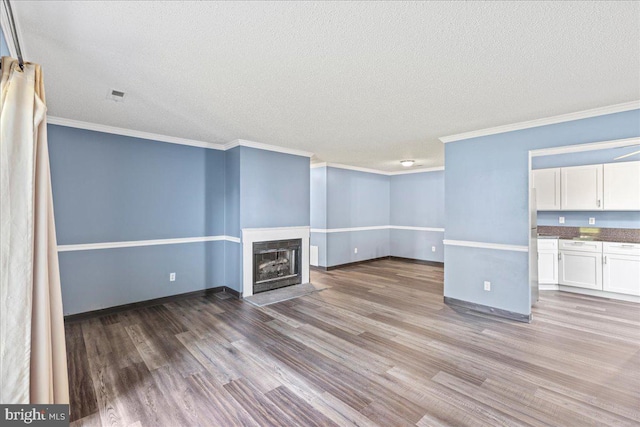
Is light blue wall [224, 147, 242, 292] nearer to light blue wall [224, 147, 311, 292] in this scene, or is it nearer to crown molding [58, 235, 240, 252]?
light blue wall [224, 147, 311, 292]

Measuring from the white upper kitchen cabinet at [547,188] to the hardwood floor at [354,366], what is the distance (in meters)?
1.76

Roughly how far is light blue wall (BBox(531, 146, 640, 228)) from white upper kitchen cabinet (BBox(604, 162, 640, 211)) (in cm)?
17

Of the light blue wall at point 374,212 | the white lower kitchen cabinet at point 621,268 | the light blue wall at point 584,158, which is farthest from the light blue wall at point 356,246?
the white lower kitchen cabinet at point 621,268

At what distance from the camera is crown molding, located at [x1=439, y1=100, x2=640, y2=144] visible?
3047 mm

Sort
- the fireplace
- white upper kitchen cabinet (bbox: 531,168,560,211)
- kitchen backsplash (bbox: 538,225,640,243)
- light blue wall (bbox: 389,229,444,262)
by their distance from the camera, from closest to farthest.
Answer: kitchen backsplash (bbox: 538,225,640,243), the fireplace, white upper kitchen cabinet (bbox: 531,168,560,211), light blue wall (bbox: 389,229,444,262)

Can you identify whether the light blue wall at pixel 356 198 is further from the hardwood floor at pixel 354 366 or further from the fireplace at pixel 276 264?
the hardwood floor at pixel 354 366

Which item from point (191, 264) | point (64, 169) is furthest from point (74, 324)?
point (64, 169)

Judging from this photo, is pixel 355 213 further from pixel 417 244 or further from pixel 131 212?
pixel 131 212

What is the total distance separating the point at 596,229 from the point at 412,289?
3.20 m

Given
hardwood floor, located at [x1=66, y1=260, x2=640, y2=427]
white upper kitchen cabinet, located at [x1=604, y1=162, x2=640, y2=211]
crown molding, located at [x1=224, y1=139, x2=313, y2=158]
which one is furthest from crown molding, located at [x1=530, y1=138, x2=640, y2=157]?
crown molding, located at [x1=224, y1=139, x2=313, y2=158]

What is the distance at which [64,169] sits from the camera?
3.70 meters

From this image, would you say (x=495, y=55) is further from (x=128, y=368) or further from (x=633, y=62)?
(x=128, y=368)

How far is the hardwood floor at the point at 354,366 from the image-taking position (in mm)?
2076

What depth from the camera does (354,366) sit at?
2.69 meters
